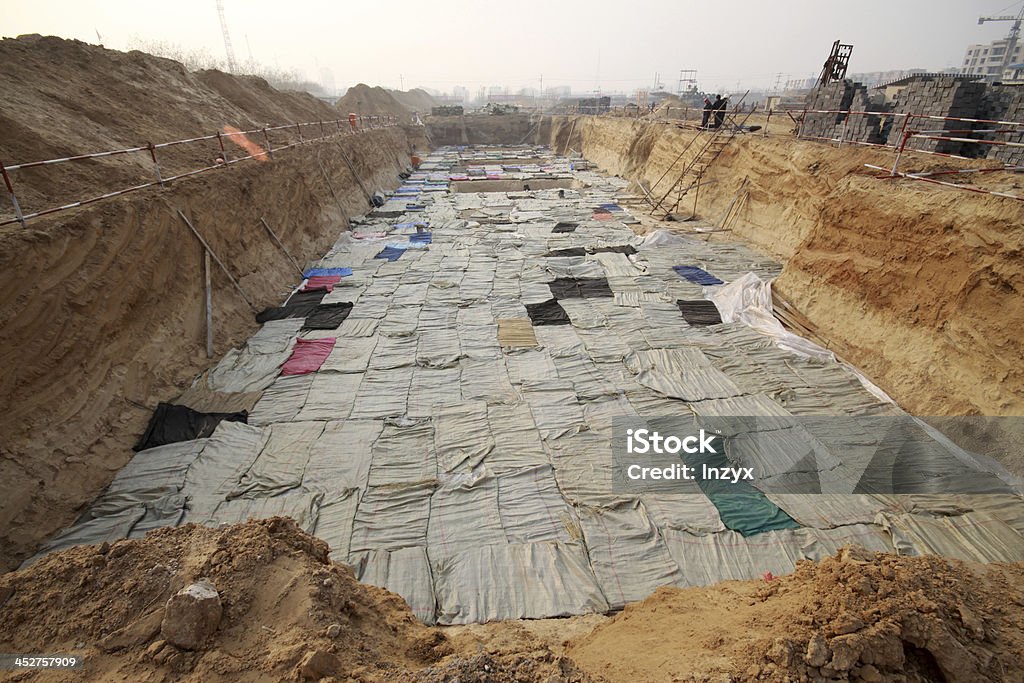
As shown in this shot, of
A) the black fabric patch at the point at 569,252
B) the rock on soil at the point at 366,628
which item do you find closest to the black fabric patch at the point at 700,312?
the black fabric patch at the point at 569,252

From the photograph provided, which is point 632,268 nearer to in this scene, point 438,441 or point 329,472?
point 438,441

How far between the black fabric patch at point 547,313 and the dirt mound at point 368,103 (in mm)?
44483

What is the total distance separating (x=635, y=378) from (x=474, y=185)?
22.1 meters

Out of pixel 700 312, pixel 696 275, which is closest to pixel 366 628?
pixel 700 312

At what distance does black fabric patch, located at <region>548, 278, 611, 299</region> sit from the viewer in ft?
40.1

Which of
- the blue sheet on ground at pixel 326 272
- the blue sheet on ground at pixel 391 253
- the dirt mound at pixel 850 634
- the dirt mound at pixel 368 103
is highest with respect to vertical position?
the dirt mound at pixel 368 103

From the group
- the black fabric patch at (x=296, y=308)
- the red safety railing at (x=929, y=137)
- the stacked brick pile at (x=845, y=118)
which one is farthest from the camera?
the stacked brick pile at (x=845, y=118)

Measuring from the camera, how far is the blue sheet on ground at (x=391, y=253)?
15.3 meters

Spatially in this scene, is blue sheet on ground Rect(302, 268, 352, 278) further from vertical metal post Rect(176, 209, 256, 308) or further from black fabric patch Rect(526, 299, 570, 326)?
black fabric patch Rect(526, 299, 570, 326)

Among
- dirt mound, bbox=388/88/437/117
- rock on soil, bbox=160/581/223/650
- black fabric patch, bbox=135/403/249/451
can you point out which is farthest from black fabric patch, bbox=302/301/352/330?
dirt mound, bbox=388/88/437/117

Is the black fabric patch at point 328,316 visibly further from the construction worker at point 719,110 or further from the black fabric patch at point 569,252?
the construction worker at point 719,110

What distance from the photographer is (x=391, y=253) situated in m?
15.6

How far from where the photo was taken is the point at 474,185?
2778 cm

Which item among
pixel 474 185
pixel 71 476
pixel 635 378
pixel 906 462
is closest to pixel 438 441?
pixel 635 378
